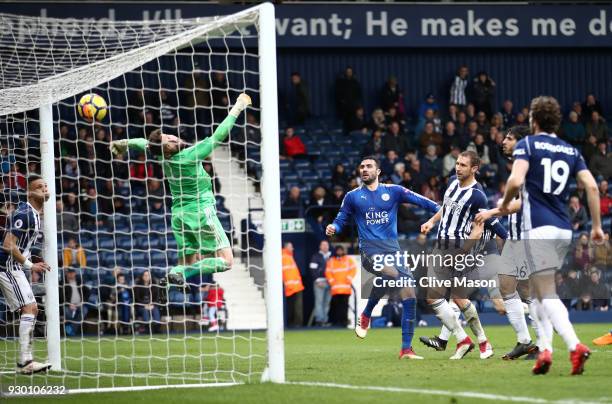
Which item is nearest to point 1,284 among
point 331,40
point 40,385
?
point 40,385

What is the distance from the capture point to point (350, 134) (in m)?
27.3

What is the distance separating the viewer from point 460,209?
12031mm

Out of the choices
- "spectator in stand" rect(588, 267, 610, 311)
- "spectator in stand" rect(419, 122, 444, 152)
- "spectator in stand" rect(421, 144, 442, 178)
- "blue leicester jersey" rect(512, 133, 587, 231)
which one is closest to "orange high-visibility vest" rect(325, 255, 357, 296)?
"spectator in stand" rect(421, 144, 442, 178)

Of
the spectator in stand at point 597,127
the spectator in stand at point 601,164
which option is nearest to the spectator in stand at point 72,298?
the spectator in stand at point 601,164

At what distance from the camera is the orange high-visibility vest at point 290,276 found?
22.2 metres

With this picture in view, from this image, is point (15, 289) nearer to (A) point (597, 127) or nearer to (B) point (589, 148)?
(B) point (589, 148)

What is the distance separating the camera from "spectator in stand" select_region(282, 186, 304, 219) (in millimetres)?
23344

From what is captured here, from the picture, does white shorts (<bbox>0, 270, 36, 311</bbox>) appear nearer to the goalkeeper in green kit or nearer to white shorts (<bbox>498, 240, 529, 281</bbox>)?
the goalkeeper in green kit

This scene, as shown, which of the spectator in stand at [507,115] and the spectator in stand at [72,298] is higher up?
the spectator in stand at [507,115]

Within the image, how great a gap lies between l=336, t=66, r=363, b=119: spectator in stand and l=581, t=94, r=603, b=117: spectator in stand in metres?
5.89

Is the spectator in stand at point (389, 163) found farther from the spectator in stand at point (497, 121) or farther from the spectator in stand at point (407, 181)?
the spectator in stand at point (497, 121)

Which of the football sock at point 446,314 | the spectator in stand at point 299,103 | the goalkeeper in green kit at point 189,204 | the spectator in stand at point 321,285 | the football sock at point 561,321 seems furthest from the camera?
the spectator in stand at point 299,103

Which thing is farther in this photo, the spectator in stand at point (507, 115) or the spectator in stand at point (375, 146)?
the spectator in stand at point (507, 115)

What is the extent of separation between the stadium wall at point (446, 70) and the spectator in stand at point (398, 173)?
5279mm
